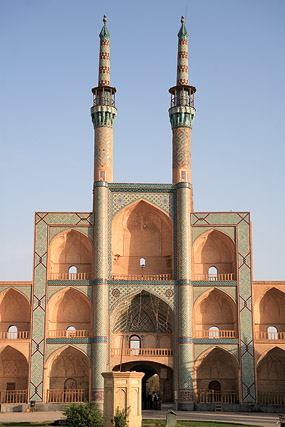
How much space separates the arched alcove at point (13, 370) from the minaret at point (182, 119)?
509 inches

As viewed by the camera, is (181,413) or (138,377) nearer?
(138,377)

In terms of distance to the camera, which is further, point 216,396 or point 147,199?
point 147,199

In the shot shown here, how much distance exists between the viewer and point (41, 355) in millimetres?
34625

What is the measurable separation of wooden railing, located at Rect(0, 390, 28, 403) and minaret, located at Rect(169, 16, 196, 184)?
14.1 meters

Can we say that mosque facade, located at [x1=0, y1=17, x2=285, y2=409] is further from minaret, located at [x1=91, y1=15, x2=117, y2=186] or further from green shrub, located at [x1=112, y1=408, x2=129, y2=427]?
green shrub, located at [x1=112, y1=408, x2=129, y2=427]

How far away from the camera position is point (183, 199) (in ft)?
120

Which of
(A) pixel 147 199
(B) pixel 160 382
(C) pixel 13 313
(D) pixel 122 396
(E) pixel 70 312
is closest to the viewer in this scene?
(D) pixel 122 396

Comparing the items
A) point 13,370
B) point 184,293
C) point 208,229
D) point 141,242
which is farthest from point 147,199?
point 13,370

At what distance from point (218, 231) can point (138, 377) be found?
16373mm

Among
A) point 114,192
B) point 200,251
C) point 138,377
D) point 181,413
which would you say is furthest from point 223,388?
point 138,377

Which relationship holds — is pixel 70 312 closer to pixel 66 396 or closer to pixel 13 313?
pixel 13 313

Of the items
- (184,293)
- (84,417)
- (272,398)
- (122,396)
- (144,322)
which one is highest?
(184,293)

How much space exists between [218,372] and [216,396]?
4.24ft

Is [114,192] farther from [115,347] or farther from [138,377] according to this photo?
[138,377]
